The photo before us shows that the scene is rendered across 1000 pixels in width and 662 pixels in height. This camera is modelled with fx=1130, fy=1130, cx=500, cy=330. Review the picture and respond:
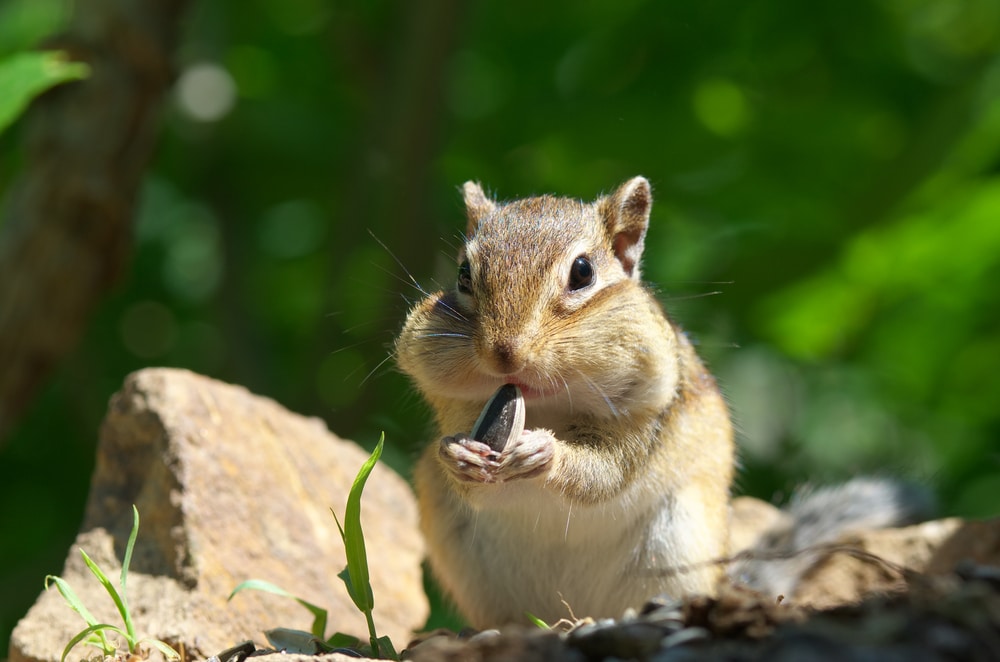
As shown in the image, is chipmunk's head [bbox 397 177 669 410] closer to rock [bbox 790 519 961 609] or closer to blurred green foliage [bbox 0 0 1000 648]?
rock [bbox 790 519 961 609]

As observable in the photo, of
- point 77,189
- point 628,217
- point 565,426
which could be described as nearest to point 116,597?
point 565,426

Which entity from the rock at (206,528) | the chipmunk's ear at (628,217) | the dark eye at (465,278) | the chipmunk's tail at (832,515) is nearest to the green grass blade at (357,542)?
the rock at (206,528)

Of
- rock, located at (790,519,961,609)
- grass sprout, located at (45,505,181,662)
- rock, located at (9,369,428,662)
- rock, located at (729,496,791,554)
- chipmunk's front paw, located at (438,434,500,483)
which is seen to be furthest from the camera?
rock, located at (729,496,791,554)

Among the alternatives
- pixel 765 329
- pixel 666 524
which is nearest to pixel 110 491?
pixel 666 524

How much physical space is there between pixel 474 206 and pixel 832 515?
6.23 ft

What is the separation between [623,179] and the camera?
5609 mm

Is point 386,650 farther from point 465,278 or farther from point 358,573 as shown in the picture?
point 465,278

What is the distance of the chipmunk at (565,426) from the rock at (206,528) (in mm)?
462

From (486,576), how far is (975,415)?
→ 3.44 m

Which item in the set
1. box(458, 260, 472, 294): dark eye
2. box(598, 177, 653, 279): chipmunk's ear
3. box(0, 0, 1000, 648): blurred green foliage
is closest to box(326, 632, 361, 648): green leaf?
box(458, 260, 472, 294): dark eye

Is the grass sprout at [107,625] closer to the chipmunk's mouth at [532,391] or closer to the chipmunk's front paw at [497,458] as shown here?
the chipmunk's front paw at [497,458]

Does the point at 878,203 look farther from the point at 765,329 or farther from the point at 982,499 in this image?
the point at 982,499

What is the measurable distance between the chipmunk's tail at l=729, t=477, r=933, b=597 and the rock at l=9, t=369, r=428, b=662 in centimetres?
138

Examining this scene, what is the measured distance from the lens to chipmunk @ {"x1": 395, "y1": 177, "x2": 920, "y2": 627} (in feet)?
9.75
